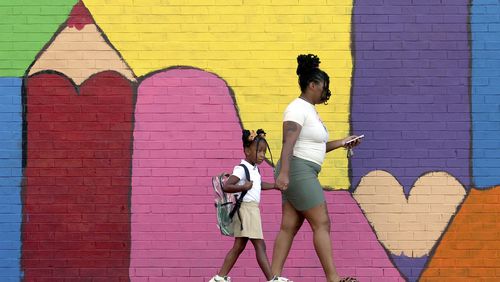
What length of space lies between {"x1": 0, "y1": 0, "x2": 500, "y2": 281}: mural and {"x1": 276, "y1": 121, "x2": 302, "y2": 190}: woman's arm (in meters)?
1.48

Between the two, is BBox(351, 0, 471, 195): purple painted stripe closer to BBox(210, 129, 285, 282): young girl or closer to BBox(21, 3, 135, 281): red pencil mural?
BBox(210, 129, 285, 282): young girl

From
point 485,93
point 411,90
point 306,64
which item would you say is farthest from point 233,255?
point 485,93

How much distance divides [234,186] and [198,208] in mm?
1050

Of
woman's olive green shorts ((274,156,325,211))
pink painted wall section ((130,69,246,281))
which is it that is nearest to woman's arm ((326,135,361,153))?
woman's olive green shorts ((274,156,325,211))

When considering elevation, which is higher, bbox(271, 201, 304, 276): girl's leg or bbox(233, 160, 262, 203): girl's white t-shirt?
bbox(233, 160, 262, 203): girl's white t-shirt

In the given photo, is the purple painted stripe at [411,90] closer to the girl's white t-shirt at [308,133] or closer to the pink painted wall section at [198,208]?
the pink painted wall section at [198,208]

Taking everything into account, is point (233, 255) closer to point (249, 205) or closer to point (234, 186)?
point (249, 205)

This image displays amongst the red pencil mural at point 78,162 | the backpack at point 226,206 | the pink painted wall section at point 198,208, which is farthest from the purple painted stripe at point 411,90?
the red pencil mural at point 78,162

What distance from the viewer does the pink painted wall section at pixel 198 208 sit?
8.62 metres

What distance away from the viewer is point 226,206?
25.8 ft

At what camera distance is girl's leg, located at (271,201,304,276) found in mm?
7449

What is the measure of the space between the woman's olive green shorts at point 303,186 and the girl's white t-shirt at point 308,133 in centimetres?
6

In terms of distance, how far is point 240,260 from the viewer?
8.66 metres

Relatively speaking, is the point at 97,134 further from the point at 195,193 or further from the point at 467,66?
the point at 467,66
